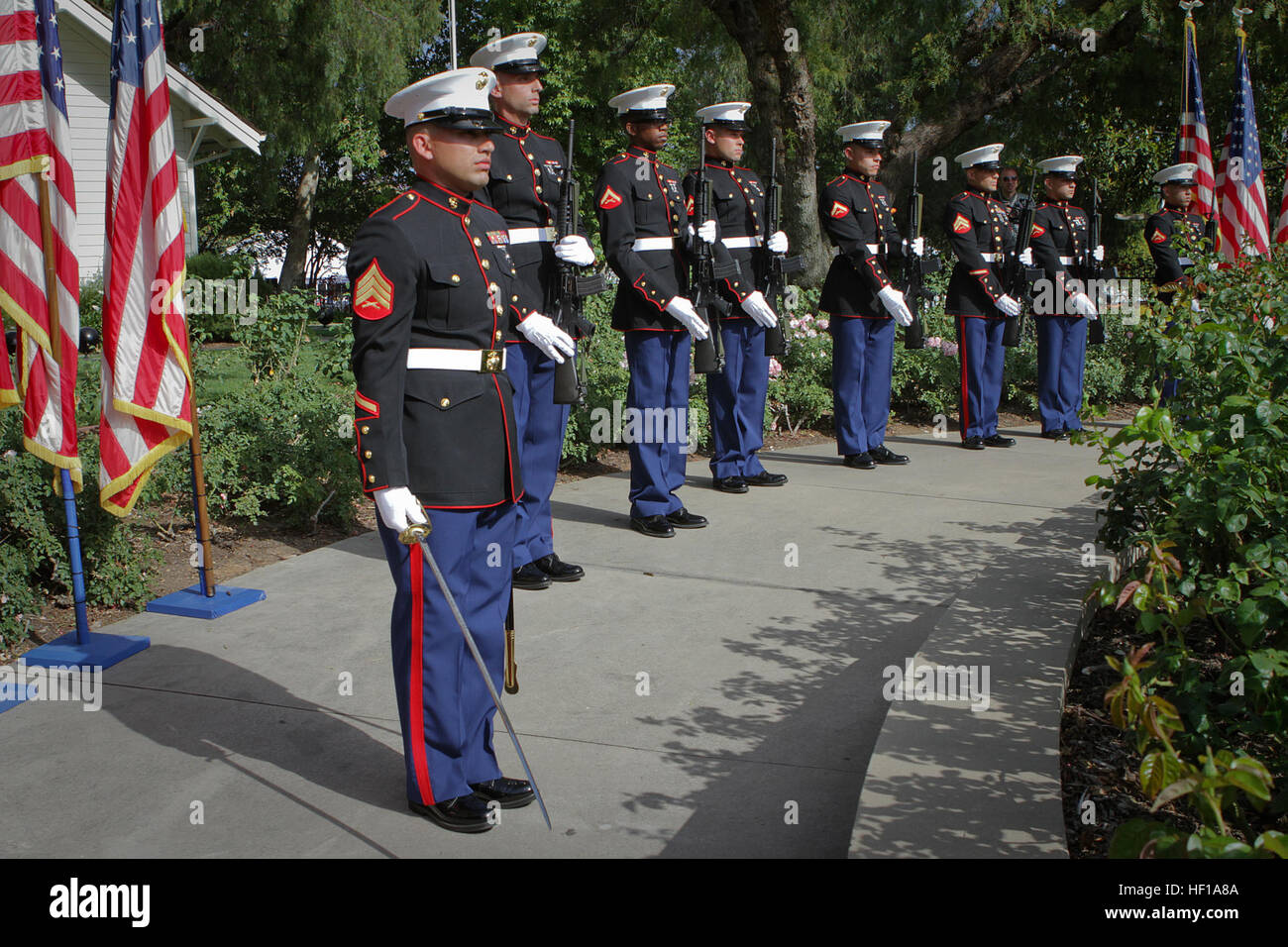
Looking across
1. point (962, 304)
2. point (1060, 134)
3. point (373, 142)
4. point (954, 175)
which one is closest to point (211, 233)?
point (373, 142)

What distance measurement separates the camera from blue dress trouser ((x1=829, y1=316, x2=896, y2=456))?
8.38 meters

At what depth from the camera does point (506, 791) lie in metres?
3.42

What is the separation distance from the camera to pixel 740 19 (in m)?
14.6

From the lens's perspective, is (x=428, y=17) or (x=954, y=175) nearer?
(x=428, y=17)

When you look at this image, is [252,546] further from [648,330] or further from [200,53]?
[200,53]

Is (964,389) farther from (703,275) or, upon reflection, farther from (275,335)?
(275,335)

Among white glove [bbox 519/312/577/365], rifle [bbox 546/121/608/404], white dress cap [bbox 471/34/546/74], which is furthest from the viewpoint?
rifle [bbox 546/121/608/404]

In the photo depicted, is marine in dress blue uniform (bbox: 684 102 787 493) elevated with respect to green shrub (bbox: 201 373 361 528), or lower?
elevated

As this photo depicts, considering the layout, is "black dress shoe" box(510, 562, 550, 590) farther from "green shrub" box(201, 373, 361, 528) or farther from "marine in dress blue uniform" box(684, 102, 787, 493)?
"marine in dress blue uniform" box(684, 102, 787, 493)

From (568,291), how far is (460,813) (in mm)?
2909

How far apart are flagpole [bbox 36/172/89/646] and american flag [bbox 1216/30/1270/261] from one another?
8.75 metres

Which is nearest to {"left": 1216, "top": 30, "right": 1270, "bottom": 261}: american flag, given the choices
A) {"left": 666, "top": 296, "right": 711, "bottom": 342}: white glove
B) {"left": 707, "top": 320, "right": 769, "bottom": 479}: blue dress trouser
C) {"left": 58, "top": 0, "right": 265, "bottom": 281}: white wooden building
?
{"left": 707, "top": 320, "right": 769, "bottom": 479}: blue dress trouser

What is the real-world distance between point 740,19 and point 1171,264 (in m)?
6.76

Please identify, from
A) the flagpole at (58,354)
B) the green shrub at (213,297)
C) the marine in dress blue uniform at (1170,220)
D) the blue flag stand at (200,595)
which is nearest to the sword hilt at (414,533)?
the flagpole at (58,354)
